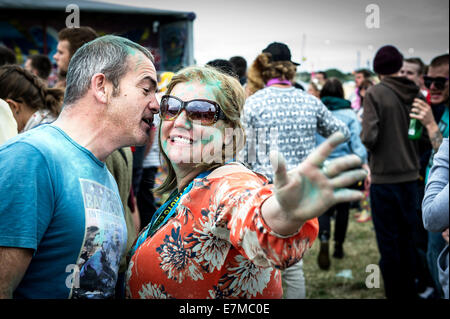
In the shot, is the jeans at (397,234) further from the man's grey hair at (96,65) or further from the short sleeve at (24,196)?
the short sleeve at (24,196)

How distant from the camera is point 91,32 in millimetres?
3346

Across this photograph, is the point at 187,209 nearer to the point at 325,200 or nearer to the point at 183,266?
the point at 183,266

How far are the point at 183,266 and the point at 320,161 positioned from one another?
66 cm

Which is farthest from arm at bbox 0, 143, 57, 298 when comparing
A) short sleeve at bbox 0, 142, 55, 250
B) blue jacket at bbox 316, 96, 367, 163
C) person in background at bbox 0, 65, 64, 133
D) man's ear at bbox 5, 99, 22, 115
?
blue jacket at bbox 316, 96, 367, 163

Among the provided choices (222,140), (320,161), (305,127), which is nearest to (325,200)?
(320,161)

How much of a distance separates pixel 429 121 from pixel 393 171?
2.60 ft

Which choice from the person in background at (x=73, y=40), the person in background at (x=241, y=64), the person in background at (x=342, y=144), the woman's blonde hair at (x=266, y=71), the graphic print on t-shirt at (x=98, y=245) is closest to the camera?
the graphic print on t-shirt at (x=98, y=245)

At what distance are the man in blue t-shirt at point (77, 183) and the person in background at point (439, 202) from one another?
1299mm

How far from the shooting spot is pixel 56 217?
1.33 m

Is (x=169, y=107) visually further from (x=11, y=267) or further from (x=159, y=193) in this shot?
(x=11, y=267)

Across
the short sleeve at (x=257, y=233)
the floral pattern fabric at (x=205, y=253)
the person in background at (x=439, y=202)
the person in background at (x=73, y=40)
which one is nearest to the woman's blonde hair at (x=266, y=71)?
the person in background at (x=73, y=40)

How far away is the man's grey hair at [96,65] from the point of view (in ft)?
5.24

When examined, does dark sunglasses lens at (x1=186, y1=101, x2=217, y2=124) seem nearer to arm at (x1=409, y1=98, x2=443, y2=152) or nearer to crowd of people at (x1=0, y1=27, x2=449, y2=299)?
crowd of people at (x1=0, y1=27, x2=449, y2=299)

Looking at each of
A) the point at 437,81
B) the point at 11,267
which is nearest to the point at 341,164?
the point at 11,267
